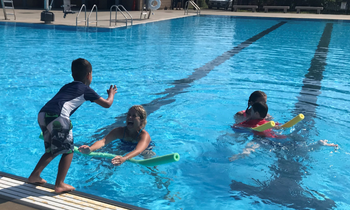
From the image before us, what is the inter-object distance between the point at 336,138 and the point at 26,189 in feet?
13.0

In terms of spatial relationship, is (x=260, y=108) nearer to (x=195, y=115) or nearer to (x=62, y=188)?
(x=195, y=115)

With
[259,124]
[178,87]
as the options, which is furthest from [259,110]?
[178,87]

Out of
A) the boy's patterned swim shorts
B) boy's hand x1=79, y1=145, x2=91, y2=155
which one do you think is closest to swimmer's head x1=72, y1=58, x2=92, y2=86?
the boy's patterned swim shorts

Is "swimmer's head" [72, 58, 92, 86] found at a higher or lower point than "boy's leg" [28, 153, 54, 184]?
higher

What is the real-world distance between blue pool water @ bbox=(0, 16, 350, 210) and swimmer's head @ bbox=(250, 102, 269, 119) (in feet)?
0.96

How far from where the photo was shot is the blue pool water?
3439 mm

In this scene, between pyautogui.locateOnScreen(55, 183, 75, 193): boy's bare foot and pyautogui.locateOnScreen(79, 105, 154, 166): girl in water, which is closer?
pyautogui.locateOnScreen(55, 183, 75, 193): boy's bare foot

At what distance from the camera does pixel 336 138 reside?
4770 millimetres

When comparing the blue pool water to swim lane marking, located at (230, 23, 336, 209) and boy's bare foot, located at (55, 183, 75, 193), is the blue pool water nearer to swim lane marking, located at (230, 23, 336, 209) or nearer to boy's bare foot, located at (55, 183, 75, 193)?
swim lane marking, located at (230, 23, 336, 209)

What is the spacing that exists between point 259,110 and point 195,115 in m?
1.40

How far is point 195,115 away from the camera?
560 cm

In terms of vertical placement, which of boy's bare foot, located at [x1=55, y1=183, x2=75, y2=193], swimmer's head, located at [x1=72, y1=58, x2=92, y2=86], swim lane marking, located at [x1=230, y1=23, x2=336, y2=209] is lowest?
swim lane marking, located at [x1=230, y1=23, x2=336, y2=209]

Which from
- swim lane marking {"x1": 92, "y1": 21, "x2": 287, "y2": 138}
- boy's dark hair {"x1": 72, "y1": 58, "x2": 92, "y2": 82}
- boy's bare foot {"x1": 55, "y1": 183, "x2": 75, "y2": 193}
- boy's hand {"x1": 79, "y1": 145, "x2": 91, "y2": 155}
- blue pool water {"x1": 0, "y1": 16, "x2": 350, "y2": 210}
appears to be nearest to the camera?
boy's bare foot {"x1": 55, "y1": 183, "x2": 75, "y2": 193}

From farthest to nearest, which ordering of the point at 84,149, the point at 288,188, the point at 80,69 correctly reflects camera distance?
1. the point at 288,188
2. the point at 84,149
3. the point at 80,69
